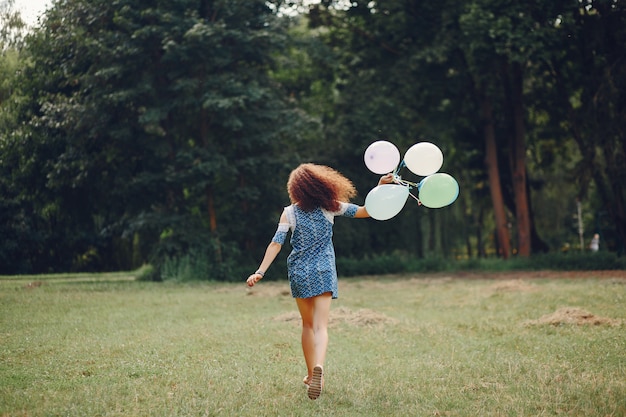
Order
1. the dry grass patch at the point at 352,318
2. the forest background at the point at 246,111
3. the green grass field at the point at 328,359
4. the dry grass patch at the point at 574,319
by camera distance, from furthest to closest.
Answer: the forest background at the point at 246,111 < the dry grass patch at the point at 352,318 < the dry grass patch at the point at 574,319 < the green grass field at the point at 328,359

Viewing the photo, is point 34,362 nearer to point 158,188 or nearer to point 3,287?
point 3,287

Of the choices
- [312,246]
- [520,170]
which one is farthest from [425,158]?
[520,170]

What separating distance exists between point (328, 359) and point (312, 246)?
2.12m

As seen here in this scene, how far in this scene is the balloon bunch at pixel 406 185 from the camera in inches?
253

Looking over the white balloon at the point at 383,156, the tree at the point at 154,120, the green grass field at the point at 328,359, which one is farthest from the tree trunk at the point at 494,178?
the white balloon at the point at 383,156

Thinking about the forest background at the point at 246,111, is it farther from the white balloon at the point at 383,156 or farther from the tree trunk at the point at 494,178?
the white balloon at the point at 383,156

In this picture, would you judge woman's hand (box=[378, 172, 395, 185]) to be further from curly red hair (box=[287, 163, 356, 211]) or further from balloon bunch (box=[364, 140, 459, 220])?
curly red hair (box=[287, 163, 356, 211])

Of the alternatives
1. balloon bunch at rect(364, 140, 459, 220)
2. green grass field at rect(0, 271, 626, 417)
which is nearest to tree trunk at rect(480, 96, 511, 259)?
green grass field at rect(0, 271, 626, 417)

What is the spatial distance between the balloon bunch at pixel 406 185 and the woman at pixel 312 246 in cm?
18

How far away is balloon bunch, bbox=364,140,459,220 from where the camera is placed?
6414mm

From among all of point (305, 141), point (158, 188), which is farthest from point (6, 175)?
point (305, 141)

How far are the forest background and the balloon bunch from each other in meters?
12.3

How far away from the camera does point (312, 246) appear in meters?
6.32

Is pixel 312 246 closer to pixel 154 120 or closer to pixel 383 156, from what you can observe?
pixel 383 156
